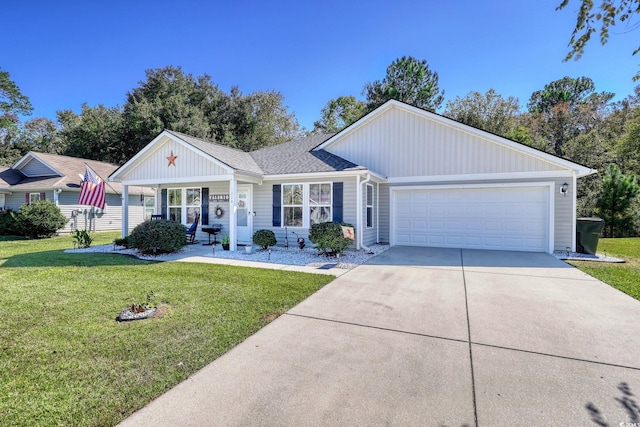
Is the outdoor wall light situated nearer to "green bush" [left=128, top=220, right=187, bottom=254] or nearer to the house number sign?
the house number sign

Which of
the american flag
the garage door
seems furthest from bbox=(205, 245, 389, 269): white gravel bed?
the american flag

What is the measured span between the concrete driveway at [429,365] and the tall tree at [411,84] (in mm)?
23989

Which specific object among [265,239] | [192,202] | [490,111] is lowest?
[265,239]

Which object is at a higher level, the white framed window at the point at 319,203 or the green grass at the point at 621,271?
the white framed window at the point at 319,203

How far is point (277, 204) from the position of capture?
11.2 metres

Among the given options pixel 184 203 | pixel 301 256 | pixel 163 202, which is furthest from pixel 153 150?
pixel 301 256

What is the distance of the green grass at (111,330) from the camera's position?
95.9 inches

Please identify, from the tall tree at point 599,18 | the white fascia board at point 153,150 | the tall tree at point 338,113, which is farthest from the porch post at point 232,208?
the tall tree at point 338,113

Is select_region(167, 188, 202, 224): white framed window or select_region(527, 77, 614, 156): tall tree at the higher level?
select_region(527, 77, 614, 156): tall tree

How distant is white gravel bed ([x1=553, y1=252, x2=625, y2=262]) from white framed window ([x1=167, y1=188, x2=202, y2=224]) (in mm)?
12712

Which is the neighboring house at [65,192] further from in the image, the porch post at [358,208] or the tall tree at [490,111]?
the tall tree at [490,111]

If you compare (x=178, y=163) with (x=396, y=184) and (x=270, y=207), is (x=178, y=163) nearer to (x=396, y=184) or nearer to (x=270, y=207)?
(x=270, y=207)

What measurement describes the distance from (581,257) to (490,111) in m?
18.4

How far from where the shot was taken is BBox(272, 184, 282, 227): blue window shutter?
36.6 ft
